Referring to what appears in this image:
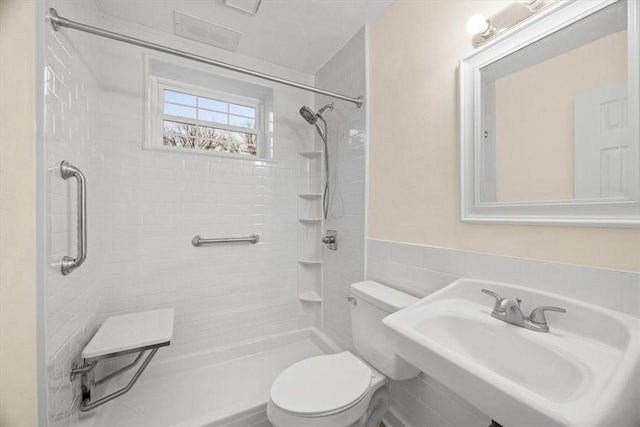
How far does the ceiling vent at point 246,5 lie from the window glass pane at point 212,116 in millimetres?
756

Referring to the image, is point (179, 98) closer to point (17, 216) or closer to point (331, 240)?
point (17, 216)

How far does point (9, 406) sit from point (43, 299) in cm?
31

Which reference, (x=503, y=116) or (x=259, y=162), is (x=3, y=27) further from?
(x=503, y=116)

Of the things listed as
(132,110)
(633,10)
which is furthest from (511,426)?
(132,110)

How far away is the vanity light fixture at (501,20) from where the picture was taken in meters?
0.84

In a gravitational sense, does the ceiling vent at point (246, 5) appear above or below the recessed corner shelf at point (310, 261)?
above

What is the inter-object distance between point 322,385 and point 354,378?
0.49 feet

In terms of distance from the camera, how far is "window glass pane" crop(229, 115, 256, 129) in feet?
6.72

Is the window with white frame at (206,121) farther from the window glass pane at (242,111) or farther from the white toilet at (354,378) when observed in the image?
the white toilet at (354,378)

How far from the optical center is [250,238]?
1.93 metres

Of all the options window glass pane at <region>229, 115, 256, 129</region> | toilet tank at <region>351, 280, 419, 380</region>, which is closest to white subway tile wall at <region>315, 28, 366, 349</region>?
toilet tank at <region>351, 280, 419, 380</region>

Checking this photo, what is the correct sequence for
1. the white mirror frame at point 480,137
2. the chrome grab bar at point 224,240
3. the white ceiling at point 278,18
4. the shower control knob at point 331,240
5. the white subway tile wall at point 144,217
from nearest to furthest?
the white mirror frame at point 480,137 → the white subway tile wall at point 144,217 → the white ceiling at point 278,18 → the chrome grab bar at point 224,240 → the shower control knob at point 331,240

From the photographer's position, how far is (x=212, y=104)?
6.51 feet

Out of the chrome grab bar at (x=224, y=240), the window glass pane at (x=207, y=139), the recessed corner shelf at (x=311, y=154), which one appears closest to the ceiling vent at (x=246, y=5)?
the window glass pane at (x=207, y=139)
